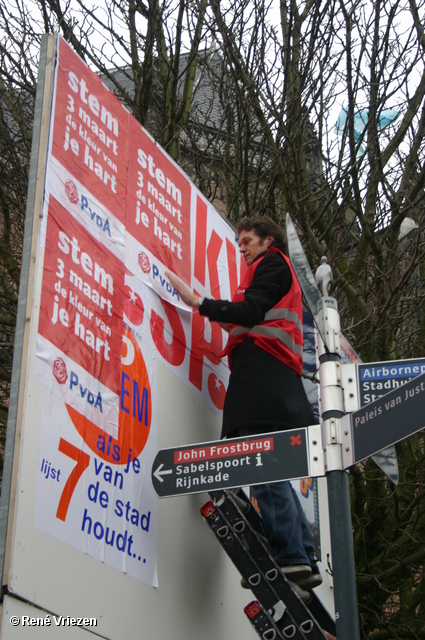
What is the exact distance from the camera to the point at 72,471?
3689 millimetres

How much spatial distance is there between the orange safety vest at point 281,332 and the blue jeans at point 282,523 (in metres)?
0.70

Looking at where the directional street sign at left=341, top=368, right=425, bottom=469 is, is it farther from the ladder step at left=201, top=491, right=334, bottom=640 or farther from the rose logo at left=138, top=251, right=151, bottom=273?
the rose logo at left=138, top=251, right=151, bottom=273

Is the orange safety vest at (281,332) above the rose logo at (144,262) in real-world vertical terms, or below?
below

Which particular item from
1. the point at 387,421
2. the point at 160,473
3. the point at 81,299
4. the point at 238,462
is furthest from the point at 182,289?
the point at 387,421

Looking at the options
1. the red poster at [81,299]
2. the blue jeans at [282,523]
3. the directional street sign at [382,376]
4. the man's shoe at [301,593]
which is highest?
the red poster at [81,299]

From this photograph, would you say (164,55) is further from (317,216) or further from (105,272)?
(105,272)

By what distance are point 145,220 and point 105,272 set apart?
72 cm

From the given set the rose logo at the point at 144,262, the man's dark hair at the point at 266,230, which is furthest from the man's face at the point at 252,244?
the rose logo at the point at 144,262

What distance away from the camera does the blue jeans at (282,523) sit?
4.23m

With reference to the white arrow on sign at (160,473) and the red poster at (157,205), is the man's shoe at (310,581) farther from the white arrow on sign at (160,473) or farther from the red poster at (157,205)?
the red poster at (157,205)

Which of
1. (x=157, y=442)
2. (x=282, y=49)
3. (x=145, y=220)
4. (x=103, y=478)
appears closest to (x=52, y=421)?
(x=103, y=478)

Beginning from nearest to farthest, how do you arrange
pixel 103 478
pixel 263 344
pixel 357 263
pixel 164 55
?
pixel 103 478 < pixel 263 344 < pixel 357 263 < pixel 164 55

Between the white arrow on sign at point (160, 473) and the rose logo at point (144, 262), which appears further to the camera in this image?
the rose logo at point (144, 262)

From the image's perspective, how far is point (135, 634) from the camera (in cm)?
378
